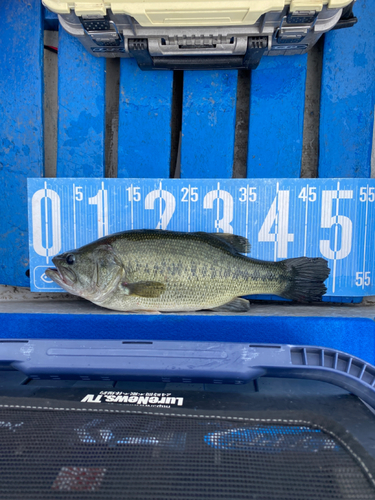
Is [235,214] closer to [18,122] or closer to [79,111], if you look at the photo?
[79,111]

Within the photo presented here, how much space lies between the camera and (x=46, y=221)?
2359 millimetres

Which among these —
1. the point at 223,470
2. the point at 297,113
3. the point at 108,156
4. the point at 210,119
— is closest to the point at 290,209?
the point at 297,113

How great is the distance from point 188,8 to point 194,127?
0.78 meters

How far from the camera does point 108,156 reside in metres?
2.66

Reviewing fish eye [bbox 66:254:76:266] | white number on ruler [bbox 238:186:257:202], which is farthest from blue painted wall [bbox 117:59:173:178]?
fish eye [bbox 66:254:76:266]

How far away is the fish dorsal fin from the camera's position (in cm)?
218

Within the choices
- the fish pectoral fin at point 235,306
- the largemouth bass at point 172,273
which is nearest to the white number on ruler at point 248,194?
the largemouth bass at point 172,273

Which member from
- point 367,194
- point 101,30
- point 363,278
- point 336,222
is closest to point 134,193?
point 101,30

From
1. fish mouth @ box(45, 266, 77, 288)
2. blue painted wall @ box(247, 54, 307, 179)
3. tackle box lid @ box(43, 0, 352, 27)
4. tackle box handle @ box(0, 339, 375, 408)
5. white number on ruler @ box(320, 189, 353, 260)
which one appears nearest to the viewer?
tackle box handle @ box(0, 339, 375, 408)

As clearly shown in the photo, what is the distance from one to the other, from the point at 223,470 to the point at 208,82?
2494 mm

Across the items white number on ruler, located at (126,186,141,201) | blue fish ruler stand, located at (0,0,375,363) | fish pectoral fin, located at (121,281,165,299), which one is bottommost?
fish pectoral fin, located at (121,281,165,299)

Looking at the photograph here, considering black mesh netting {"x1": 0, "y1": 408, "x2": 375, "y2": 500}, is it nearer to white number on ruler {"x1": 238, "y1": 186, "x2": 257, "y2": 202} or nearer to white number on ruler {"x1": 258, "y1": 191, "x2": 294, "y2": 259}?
white number on ruler {"x1": 258, "y1": 191, "x2": 294, "y2": 259}

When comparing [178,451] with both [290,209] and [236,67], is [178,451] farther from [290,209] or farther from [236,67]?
[236,67]

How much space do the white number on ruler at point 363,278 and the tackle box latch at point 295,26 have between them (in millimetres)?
1730
